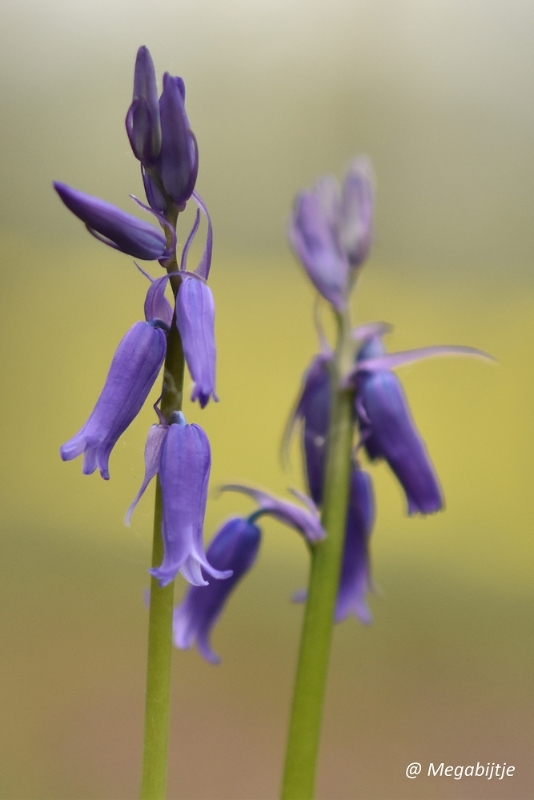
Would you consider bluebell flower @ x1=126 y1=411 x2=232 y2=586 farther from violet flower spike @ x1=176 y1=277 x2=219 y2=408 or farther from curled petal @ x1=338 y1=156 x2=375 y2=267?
curled petal @ x1=338 y1=156 x2=375 y2=267

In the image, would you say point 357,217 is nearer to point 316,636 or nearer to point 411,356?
point 411,356

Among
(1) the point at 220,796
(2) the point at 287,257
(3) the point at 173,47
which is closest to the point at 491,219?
(2) the point at 287,257

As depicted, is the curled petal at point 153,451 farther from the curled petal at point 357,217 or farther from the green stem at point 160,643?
the curled petal at point 357,217

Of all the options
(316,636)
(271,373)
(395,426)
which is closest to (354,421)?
(395,426)

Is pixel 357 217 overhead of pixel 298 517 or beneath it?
overhead

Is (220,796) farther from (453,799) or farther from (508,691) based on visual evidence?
(508,691)

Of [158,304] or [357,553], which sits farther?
[357,553]

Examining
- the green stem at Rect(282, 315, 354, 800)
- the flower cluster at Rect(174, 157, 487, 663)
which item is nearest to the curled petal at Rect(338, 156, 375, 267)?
the flower cluster at Rect(174, 157, 487, 663)
